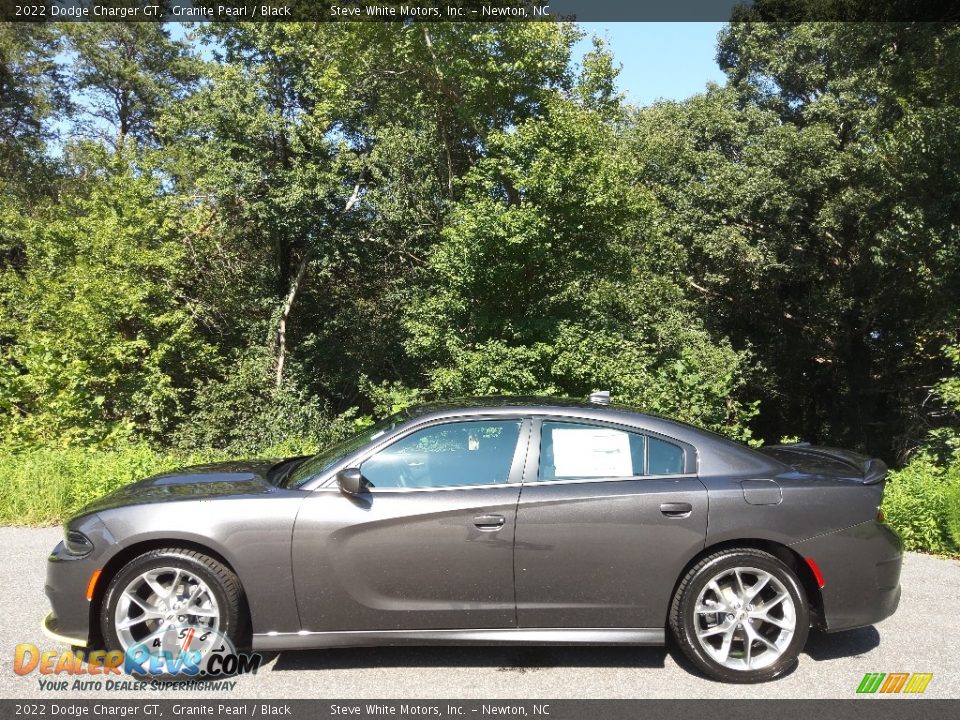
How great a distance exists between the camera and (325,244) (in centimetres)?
1655

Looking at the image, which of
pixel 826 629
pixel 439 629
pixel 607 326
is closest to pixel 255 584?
pixel 439 629

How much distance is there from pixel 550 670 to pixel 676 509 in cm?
110

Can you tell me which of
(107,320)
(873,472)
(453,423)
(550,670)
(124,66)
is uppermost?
(124,66)

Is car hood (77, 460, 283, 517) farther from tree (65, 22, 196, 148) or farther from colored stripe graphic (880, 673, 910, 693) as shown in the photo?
tree (65, 22, 196, 148)

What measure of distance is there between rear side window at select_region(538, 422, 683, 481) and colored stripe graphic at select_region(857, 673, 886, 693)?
55.7 inches

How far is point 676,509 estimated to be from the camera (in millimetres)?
4145

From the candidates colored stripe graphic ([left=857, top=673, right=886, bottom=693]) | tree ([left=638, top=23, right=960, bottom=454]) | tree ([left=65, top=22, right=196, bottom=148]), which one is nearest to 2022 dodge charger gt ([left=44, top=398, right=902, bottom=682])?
colored stripe graphic ([left=857, top=673, right=886, bottom=693])

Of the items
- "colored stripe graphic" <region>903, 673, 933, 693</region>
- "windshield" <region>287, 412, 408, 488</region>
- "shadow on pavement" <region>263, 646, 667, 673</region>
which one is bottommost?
"colored stripe graphic" <region>903, 673, 933, 693</region>

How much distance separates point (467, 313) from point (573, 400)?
9306 mm

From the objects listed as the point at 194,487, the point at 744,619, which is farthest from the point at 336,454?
the point at 744,619

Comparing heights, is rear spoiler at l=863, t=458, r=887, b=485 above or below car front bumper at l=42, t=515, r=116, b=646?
above

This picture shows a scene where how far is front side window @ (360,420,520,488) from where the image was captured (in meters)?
4.27

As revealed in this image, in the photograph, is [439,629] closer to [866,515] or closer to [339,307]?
[866,515]

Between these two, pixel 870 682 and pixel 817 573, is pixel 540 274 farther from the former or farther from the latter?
pixel 870 682
